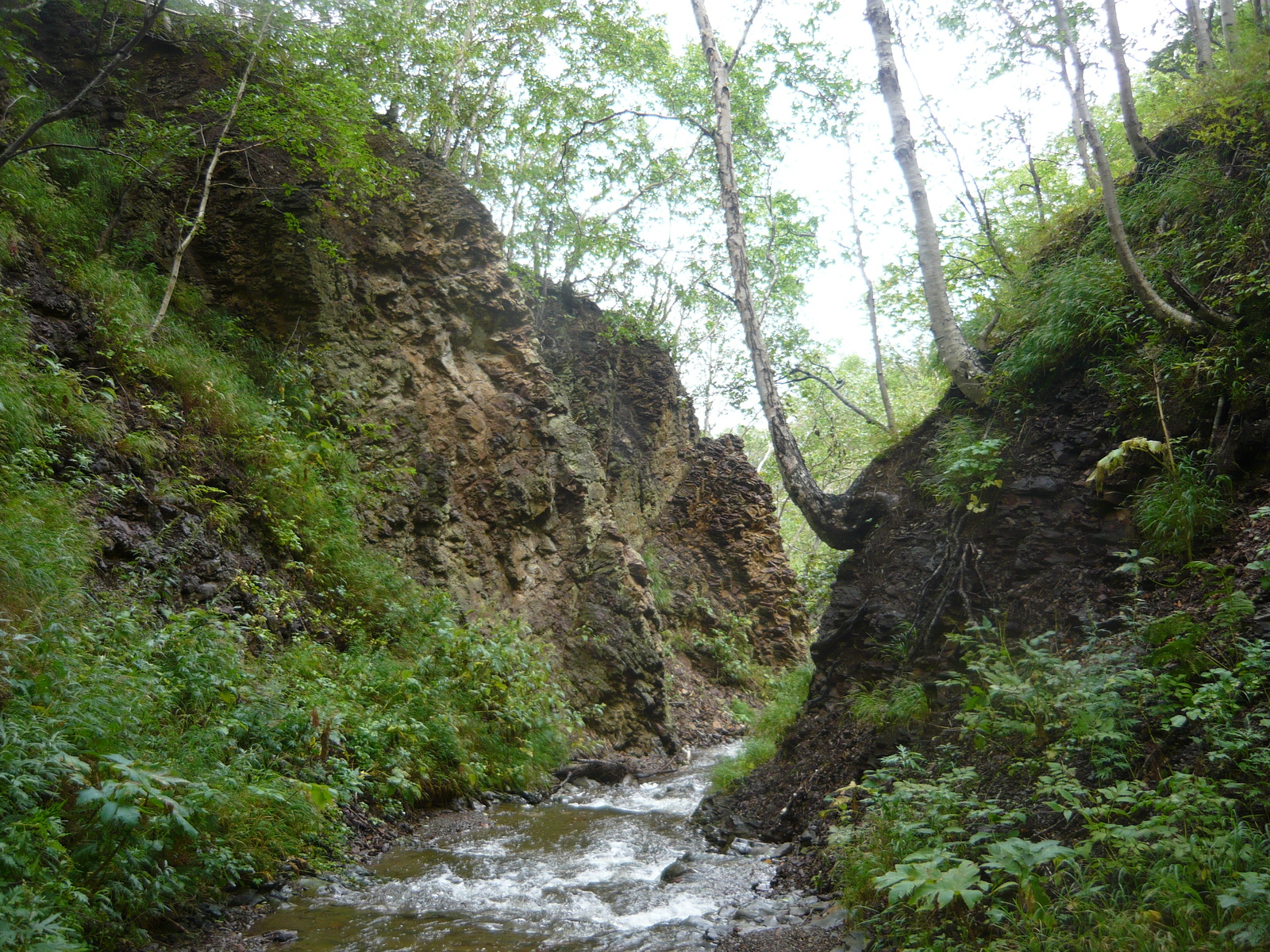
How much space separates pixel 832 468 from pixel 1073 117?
10921mm

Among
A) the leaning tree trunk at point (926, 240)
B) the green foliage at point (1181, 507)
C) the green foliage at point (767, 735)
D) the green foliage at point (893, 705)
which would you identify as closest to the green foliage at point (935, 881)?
the green foliage at point (893, 705)

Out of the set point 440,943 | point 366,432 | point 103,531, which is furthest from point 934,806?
point 366,432

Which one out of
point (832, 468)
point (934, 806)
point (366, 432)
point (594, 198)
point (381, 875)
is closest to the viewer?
point (934, 806)

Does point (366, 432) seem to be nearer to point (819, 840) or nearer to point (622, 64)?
point (819, 840)

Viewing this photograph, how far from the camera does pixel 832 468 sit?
70.3 ft

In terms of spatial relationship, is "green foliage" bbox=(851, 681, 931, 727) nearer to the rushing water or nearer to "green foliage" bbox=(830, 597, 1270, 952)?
"green foliage" bbox=(830, 597, 1270, 952)

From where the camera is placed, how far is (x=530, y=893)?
5.01m

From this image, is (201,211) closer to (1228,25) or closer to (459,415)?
(459,415)

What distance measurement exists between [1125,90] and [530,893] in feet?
30.2

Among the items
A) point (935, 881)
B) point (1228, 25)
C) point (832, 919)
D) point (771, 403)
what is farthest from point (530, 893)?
point (1228, 25)

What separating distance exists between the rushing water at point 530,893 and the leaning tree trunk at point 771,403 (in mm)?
3564

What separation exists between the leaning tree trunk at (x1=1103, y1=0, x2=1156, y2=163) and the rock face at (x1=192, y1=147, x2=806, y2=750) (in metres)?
9.94

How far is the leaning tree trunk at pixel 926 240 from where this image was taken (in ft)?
23.7

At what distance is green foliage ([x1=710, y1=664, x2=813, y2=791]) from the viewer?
779 cm
